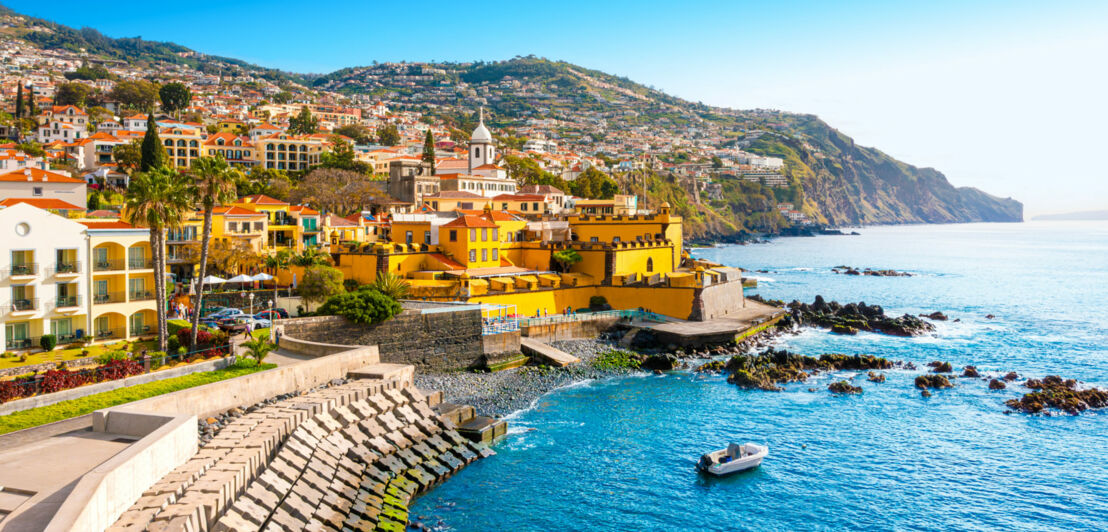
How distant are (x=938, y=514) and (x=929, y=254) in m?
124

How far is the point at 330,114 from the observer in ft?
457

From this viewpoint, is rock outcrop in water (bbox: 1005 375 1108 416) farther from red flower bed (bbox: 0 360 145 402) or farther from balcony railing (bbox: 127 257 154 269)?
balcony railing (bbox: 127 257 154 269)

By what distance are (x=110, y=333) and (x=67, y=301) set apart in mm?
1789

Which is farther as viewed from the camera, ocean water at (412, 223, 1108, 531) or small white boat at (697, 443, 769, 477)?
small white boat at (697, 443, 769, 477)

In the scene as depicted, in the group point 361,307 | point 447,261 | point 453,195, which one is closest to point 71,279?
point 361,307

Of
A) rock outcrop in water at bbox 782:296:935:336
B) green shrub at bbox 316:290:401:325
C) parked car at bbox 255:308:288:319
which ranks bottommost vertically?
rock outcrop in water at bbox 782:296:935:336

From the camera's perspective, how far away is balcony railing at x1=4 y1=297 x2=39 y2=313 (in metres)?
21.4

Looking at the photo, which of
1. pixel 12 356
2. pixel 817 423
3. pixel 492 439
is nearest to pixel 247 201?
pixel 12 356

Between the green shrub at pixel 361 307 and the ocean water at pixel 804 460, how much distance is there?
778 centimetres

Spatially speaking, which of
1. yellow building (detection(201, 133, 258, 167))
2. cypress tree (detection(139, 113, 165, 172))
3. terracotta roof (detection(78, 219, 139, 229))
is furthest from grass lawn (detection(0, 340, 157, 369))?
yellow building (detection(201, 133, 258, 167))

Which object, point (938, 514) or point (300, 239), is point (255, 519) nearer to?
point (938, 514)

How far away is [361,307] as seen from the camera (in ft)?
93.2

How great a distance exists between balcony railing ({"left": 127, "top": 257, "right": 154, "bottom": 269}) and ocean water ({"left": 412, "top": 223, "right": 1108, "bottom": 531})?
14264mm

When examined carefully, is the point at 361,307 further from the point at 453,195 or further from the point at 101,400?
the point at 453,195
